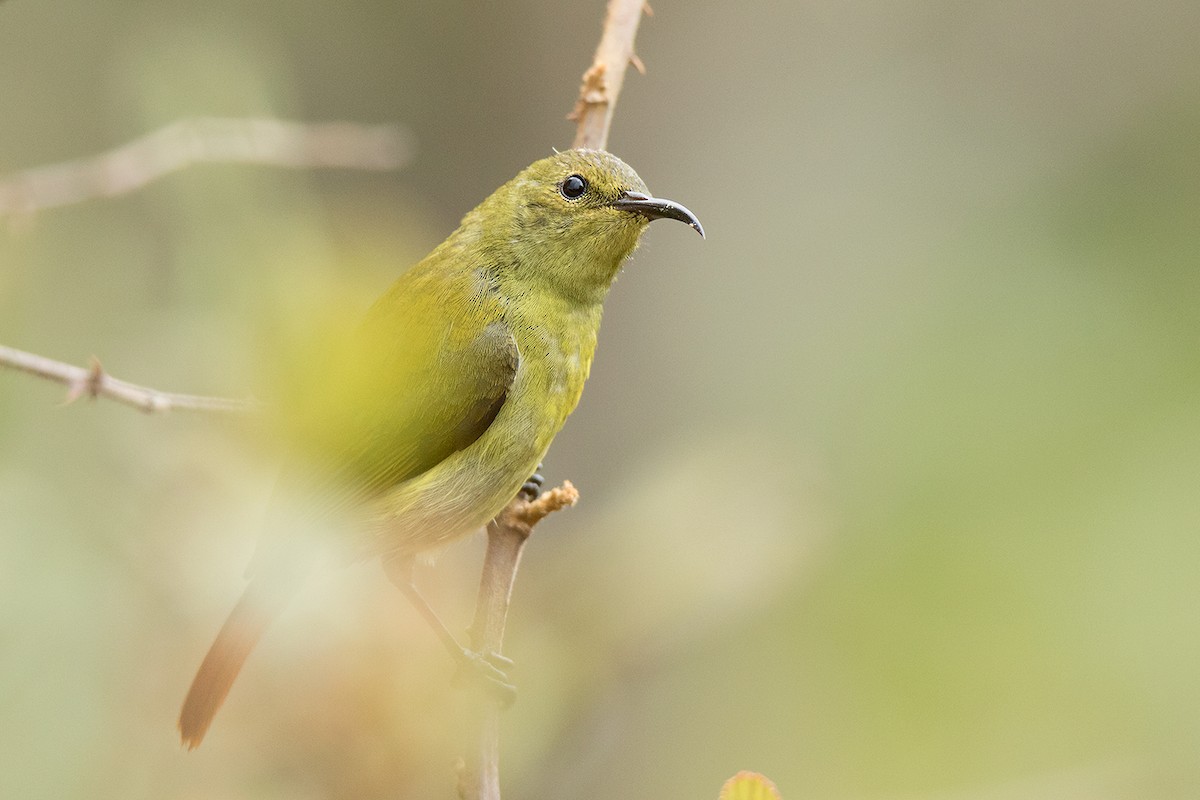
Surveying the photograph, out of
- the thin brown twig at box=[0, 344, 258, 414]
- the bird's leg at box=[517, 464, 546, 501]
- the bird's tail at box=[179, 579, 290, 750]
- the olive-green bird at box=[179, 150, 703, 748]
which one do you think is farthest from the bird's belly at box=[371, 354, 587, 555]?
the thin brown twig at box=[0, 344, 258, 414]

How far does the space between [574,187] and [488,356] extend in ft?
1.64

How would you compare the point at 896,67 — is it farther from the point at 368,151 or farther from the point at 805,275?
the point at 368,151

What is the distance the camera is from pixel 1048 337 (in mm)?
3590

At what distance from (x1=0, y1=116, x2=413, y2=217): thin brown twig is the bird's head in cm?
39

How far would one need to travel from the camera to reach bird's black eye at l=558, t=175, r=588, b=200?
10.8 feet

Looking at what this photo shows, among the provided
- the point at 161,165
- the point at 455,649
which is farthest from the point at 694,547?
the point at 161,165

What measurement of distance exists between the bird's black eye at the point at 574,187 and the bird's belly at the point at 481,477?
0.43m

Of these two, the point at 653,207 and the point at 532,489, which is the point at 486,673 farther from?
the point at 532,489

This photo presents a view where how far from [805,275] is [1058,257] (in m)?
2.71

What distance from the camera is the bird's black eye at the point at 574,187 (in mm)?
3295

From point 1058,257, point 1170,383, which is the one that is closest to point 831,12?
point 1058,257

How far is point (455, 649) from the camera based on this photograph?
7.92 feet

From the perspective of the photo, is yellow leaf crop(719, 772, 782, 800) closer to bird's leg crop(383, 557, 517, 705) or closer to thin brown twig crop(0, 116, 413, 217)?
bird's leg crop(383, 557, 517, 705)

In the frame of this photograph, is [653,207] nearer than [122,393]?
No
